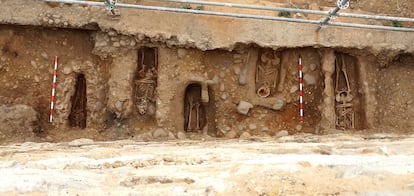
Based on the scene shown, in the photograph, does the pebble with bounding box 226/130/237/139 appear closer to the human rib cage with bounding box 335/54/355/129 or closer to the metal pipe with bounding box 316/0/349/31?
the human rib cage with bounding box 335/54/355/129

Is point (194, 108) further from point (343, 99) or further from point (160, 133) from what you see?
point (343, 99)

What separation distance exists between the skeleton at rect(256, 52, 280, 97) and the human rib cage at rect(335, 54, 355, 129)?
37.9 inches

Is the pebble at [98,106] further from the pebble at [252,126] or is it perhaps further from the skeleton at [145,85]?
the pebble at [252,126]

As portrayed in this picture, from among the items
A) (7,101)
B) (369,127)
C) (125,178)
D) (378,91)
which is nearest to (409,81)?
(378,91)

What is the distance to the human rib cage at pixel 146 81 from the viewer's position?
23.1 ft

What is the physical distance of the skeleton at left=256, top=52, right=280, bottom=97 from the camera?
7.30 m

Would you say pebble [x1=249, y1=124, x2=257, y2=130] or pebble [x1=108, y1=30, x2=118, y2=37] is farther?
pebble [x1=249, y1=124, x2=257, y2=130]

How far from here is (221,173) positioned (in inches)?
131

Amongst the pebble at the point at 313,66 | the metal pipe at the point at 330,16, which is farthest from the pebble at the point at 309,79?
the metal pipe at the point at 330,16

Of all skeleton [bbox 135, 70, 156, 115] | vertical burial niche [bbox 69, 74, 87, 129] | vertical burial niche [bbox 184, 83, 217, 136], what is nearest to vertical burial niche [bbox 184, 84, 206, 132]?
vertical burial niche [bbox 184, 83, 217, 136]

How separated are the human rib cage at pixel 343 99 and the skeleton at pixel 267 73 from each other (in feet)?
3.16

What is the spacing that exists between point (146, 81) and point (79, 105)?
1.10 metres

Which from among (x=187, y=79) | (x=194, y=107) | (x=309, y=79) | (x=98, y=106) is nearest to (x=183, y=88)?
(x=187, y=79)

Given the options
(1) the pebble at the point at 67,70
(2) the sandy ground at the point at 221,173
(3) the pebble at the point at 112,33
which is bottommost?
(2) the sandy ground at the point at 221,173
